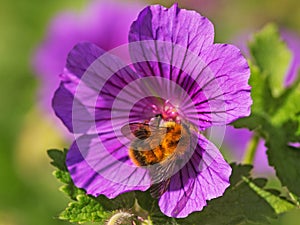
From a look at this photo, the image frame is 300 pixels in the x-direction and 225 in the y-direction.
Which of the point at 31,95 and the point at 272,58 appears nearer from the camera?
the point at 272,58

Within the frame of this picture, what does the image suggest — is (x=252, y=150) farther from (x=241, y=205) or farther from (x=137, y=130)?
→ (x=137, y=130)

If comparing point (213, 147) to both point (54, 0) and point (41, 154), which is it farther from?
point (54, 0)

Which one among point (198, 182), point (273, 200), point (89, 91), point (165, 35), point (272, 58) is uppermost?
point (165, 35)

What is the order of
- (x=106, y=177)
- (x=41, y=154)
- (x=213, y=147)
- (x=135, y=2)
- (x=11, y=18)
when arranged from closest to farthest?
(x=213, y=147) → (x=106, y=177) → (x=41, y=154) → (x=135, y=2) → (x=11, y=18)

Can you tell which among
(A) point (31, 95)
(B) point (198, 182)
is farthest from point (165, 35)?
(A) point (31, 95)

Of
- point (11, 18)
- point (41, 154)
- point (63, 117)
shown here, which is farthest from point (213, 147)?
point (11, 18)

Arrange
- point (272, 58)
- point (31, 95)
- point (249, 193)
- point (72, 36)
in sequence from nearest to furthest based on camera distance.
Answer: point (249, 193), point (272, 58), point (72, 36), point (31, 95)

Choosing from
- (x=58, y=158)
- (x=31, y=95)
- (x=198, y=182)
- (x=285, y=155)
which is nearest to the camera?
(x=198, y=182)

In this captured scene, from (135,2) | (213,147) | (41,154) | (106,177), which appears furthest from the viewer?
(135,2)
